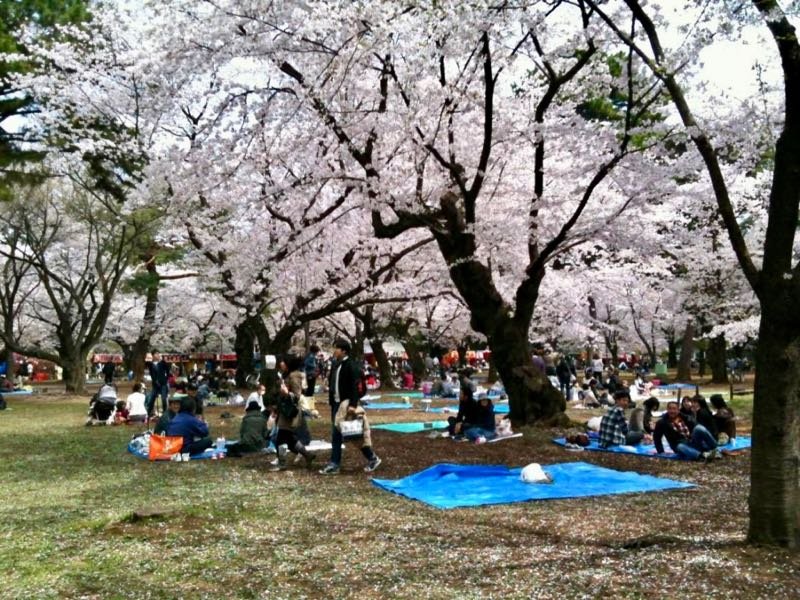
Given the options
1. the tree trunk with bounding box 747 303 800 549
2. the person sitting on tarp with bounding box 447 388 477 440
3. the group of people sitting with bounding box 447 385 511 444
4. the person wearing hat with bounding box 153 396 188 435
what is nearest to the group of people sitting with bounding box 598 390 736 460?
the group of people sitting with bounding box 447 385 511 444

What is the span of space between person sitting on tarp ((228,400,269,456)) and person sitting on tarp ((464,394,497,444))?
319cm

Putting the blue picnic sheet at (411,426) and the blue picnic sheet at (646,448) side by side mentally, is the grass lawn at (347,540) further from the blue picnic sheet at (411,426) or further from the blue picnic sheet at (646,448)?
the blue picnic sheet at (411,426)

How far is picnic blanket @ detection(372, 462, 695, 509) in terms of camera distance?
7.09 m

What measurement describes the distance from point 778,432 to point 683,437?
5.40m

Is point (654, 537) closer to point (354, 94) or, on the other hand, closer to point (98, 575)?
point (98, 575)

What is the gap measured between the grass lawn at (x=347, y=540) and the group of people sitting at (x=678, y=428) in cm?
41

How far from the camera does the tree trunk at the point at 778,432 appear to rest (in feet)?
15.6

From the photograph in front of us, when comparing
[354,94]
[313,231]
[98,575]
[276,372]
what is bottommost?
[98,575]

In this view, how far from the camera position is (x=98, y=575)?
184 inches

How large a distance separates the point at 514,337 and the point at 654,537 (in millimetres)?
7107

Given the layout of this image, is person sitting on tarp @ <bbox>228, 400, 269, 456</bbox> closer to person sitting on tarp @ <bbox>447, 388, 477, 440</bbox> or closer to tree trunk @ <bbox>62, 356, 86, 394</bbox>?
person sitting on tarp @ <bbox>447, 388, 477, 440</bbox>

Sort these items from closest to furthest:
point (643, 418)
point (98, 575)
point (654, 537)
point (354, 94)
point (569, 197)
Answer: point (98, 575), point (654, 537), point (643, 418), point (354, 94), point (569, 197)

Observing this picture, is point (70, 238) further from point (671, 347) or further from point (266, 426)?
point (671, 347)

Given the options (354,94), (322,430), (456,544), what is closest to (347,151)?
(354,94)
